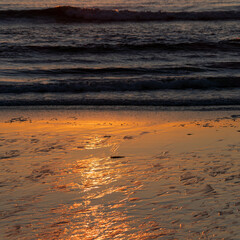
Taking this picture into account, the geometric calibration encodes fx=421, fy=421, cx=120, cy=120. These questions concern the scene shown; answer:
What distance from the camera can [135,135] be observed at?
577 centimetres

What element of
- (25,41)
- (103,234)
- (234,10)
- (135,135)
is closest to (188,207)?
(103,234)

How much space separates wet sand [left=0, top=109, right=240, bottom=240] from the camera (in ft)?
10.3

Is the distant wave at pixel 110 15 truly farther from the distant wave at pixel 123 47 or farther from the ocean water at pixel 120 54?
the distant wave at pixel 123 47

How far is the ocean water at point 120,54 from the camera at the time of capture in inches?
354

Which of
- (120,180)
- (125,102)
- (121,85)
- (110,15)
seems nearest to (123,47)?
(121,85)

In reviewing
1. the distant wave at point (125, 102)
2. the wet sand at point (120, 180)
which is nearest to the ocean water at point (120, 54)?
the distant wave at point (125, 102)

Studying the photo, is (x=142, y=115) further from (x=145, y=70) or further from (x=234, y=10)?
(x=234, y=10)

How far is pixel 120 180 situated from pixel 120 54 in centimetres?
1053

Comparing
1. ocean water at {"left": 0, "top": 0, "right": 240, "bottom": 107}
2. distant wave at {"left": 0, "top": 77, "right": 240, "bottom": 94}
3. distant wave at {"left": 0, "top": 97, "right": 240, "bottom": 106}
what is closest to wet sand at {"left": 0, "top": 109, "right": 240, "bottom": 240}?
distant wave at {"left": 0, "top": 97, "right": 240, "bottom": 106}

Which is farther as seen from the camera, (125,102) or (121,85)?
(121,85)

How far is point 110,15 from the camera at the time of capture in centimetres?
2339

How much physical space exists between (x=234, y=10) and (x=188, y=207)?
22.7 meters

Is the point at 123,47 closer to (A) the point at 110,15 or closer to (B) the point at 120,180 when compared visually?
(A) the point at 110,15

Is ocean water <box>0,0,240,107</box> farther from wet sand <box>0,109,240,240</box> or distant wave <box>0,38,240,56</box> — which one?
wet sand <box>0,109,240,240</box>
